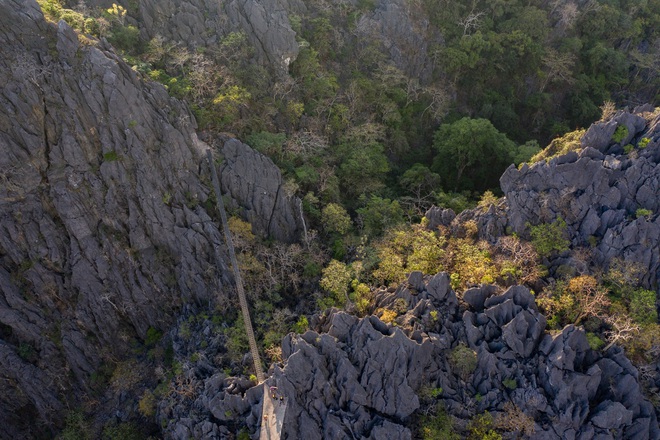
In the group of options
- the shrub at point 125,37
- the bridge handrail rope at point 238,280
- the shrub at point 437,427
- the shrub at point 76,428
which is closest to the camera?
the shrub at point 437,427

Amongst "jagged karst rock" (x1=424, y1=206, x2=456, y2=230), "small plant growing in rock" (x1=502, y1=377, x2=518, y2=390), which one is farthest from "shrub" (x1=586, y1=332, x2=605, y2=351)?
"jagged karst rock" (x1=424, y1=206, x2=456, y2=230)

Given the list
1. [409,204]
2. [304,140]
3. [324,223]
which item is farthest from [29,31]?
[409,204]

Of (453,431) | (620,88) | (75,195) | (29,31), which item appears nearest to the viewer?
(453,431)

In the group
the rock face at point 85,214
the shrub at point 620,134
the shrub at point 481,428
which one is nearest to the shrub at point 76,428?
the rock face at point 85,214

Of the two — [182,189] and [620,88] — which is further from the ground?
[182,189]

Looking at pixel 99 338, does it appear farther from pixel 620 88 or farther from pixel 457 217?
pixel 620 88

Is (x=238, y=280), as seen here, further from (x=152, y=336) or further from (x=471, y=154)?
(x=471, y=154)

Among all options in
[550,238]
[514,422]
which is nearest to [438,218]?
[550,238]

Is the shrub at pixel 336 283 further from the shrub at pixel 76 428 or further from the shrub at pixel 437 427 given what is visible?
the shrub at pixel 76 428
